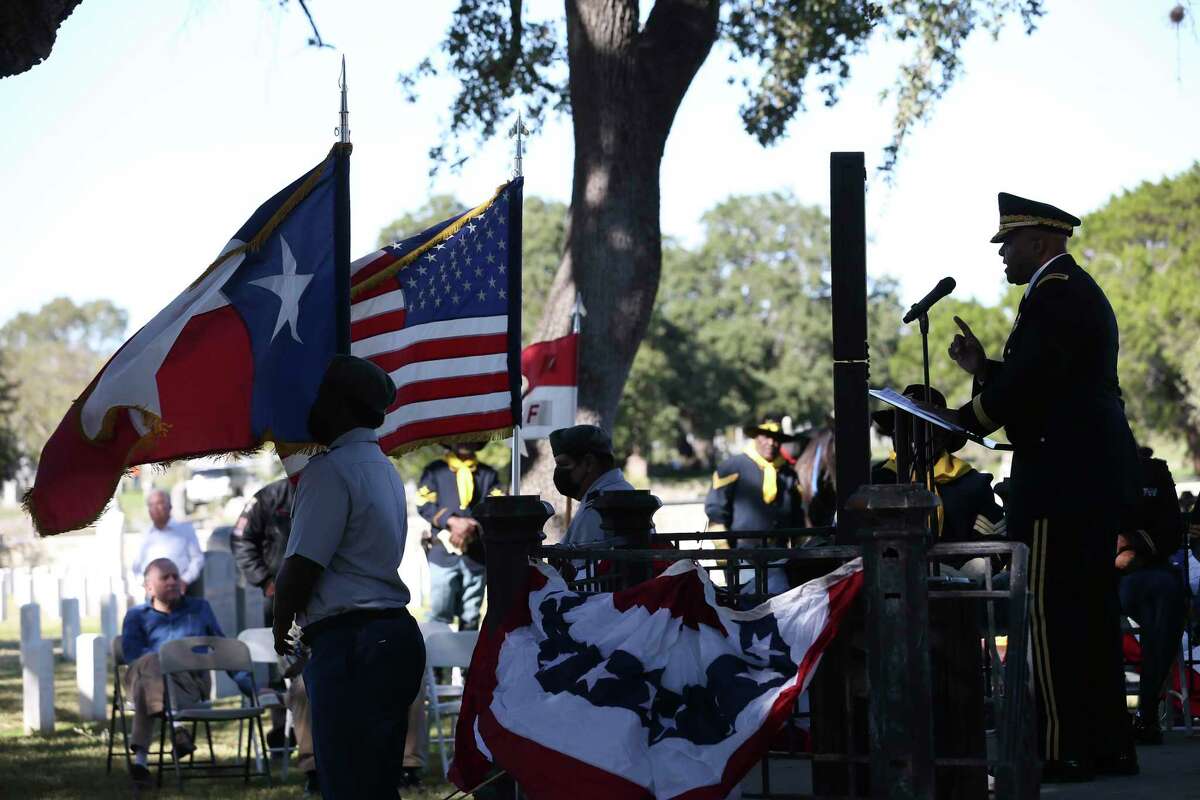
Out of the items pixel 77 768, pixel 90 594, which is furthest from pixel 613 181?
pixel 90 594

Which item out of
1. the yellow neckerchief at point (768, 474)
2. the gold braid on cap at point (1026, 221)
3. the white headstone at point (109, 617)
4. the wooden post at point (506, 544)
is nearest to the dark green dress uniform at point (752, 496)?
the yellow neckerchief at point (768, 474)

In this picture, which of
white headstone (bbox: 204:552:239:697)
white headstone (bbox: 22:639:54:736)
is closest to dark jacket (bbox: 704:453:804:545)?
white headstone (bbox: 204:552:239:697)

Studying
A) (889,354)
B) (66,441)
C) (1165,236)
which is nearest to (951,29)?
(66,441)

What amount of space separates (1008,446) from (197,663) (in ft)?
21.2

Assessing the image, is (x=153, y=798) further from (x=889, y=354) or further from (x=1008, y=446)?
(x=889, y=354)

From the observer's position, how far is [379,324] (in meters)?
8.34

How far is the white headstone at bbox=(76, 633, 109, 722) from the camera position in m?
14.5

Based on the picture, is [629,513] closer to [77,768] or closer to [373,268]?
[373,268]

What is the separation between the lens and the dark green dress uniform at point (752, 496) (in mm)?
14516

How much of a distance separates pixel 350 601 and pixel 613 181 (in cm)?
767

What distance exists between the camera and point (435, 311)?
8.53m

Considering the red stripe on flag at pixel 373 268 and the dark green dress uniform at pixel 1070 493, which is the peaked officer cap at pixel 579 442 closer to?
the red stripe on flag at pixel 373 268

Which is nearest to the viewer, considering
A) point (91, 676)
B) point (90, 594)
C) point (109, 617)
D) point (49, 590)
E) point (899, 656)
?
point (899, 656)

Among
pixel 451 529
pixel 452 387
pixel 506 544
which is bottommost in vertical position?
pixel 451 529
